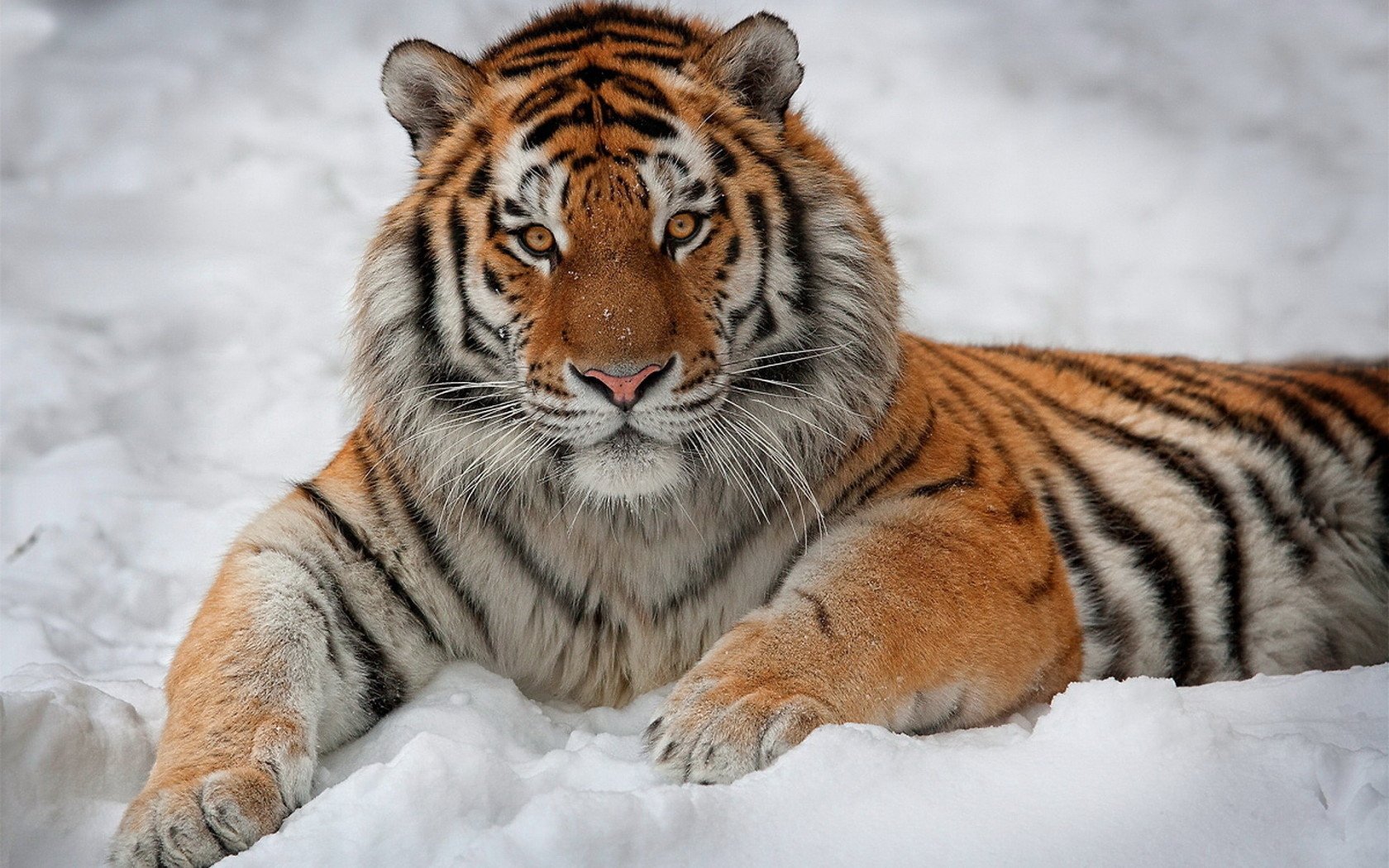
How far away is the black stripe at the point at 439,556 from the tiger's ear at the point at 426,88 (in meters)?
0.40

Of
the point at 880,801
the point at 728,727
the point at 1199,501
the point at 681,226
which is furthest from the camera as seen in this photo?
the point at 1199,501

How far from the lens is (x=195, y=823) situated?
1.15 metres

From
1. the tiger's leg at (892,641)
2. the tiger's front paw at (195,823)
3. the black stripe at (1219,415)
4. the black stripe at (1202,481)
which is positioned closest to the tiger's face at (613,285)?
the tiger's leg at (892,641)

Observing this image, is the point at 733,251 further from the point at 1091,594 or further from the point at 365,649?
the point at 1091,594

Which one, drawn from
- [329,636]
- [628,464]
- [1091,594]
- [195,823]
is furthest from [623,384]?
[1091,594]

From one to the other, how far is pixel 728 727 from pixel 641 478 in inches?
11.7

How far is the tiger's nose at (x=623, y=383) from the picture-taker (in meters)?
1.31

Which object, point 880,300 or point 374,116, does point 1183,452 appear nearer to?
point 880,300

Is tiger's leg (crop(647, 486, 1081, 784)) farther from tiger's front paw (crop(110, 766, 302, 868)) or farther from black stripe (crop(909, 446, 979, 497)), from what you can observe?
tiger's front paw (crop(110, 766, 302, 868))

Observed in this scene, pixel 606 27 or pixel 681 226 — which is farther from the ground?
pixel 606 27

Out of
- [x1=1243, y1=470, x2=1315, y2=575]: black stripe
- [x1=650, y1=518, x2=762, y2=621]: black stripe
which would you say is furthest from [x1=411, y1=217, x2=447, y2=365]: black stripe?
[x1=1243, y1=470, x2=1315, y2=575]: black stripe

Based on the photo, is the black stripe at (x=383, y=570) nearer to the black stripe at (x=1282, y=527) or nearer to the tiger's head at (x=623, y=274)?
the tiger's head at (x=623, y=274)

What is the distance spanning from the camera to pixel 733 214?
1475mm

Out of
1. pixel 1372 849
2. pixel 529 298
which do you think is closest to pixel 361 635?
pixel 529 298
